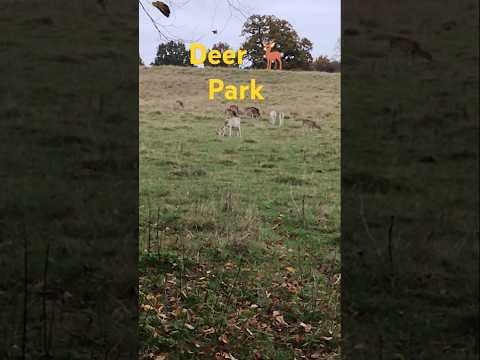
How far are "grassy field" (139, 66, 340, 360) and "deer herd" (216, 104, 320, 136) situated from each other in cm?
35

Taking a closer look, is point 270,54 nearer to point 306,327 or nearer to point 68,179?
point 68,179

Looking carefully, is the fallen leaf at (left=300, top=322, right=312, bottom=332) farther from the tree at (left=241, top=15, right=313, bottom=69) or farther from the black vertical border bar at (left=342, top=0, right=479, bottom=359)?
the tree at (left=241, top=15, right=313, bottom=69)

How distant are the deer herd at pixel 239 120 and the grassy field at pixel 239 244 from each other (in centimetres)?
35

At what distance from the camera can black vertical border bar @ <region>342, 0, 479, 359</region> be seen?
11.2 feet

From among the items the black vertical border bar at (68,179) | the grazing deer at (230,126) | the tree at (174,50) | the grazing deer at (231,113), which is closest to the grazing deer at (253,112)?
the grazing deer at (231,113)

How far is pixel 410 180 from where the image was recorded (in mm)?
4410

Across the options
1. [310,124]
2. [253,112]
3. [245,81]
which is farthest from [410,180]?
[245,81]

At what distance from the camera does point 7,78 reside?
5996 millimetres

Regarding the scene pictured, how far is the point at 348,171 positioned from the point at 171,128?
354 inches

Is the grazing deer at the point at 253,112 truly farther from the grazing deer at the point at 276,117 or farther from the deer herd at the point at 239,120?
the grazing deer at the point at 276,117

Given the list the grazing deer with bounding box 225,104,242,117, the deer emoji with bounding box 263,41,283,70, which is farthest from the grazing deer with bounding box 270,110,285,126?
the deer emoji with bounding box 263,41,283,70

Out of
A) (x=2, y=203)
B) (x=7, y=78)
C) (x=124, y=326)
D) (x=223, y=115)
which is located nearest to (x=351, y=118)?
(x=124, y=326)

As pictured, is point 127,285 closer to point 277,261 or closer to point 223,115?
point 277,261

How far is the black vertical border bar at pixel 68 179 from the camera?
11.2 ft
